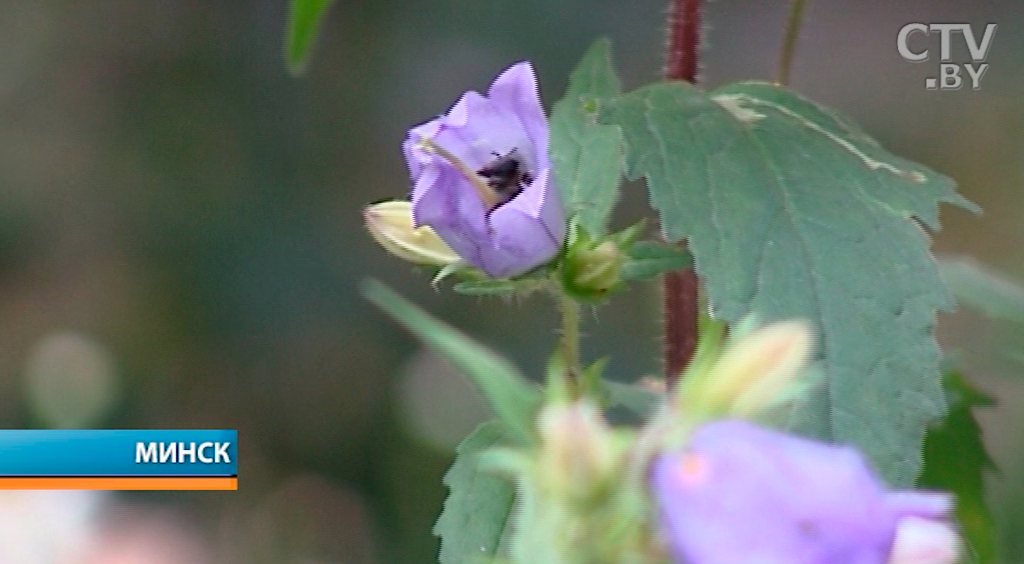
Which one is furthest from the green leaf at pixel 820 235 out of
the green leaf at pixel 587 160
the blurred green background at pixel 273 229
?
the blurred green background at pixel 273 229

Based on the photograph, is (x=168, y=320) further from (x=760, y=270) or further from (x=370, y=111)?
(x=760, y=270)

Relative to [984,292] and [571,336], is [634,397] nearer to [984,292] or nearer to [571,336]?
[571,336]

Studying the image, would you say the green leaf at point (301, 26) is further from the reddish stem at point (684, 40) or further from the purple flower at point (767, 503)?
the purple flower at point (767, 503)

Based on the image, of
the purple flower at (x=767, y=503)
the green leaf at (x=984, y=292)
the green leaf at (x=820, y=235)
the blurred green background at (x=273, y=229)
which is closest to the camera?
the purple flower at (x=767, y=503)

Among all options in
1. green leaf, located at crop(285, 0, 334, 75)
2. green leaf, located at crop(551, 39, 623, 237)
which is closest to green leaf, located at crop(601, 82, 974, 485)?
green leaf, located at crop(551, 39, 623, 237)

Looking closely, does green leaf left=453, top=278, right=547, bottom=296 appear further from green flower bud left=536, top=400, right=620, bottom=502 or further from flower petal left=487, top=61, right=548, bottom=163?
green flower bud left=536, top=400, right=620, bottom=502

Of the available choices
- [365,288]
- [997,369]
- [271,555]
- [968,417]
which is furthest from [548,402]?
[271,555]
